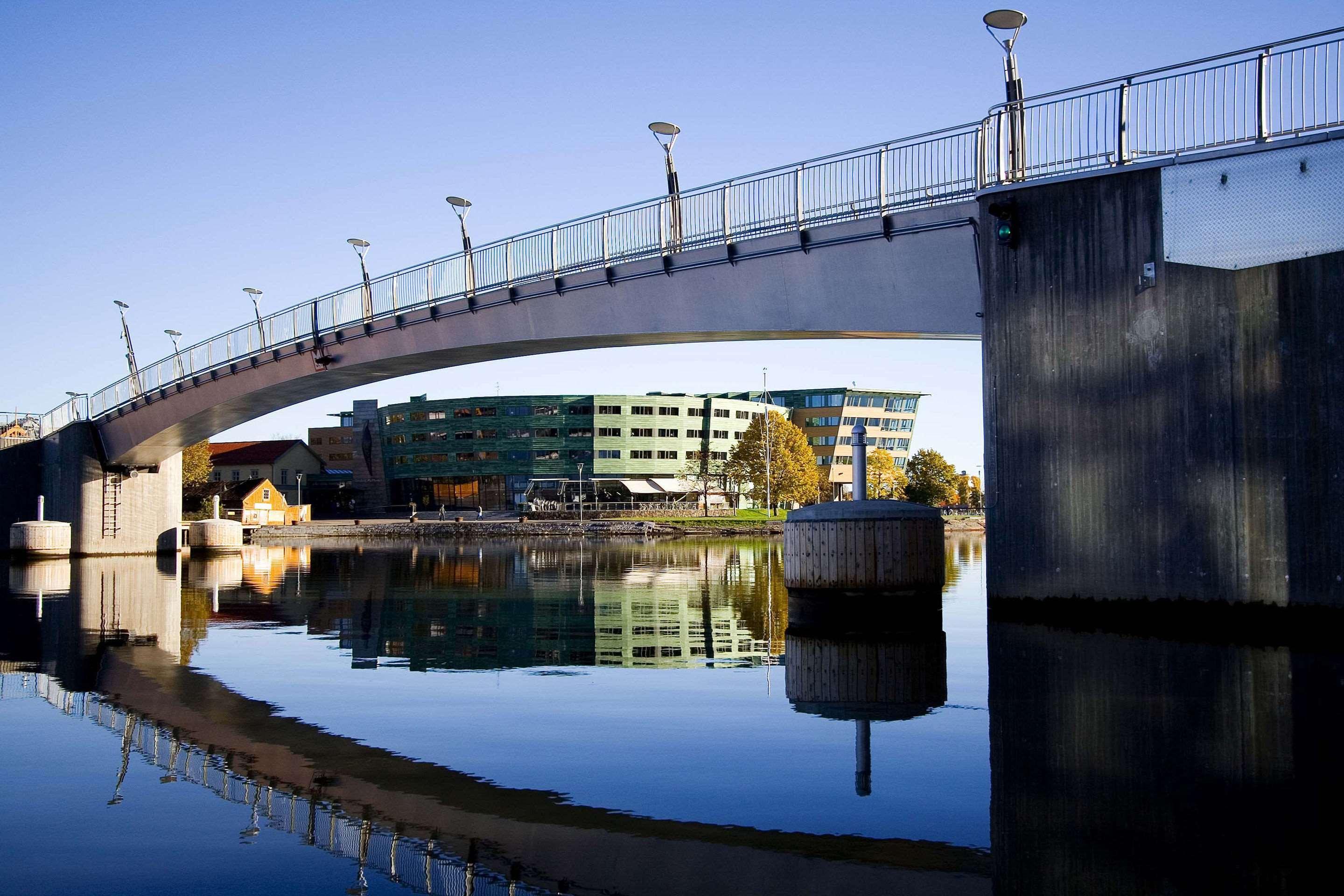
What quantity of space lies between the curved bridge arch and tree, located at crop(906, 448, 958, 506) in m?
89.4

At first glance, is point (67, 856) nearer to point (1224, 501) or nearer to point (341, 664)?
point (341, 664)

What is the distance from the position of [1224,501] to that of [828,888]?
38.0 feet

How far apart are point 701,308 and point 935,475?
103087 mm

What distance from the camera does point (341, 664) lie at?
43.9ft

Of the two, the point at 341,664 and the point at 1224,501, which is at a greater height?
the point at 1224,501

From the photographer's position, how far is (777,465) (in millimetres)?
102062

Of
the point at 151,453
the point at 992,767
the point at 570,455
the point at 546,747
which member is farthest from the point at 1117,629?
the point at 570,455

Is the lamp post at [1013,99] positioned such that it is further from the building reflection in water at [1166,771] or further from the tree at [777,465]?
the tree at [777,465]

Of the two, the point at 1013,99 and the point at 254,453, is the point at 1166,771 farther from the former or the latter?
the point at 254,453

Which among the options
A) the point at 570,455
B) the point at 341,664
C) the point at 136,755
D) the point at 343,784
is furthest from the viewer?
the point at 570,455

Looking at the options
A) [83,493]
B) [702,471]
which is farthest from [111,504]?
[702,471]

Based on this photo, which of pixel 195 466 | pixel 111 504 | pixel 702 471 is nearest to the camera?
pixel 111 504

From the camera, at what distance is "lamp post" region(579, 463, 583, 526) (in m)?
90.4

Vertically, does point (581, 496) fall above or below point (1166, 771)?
above
